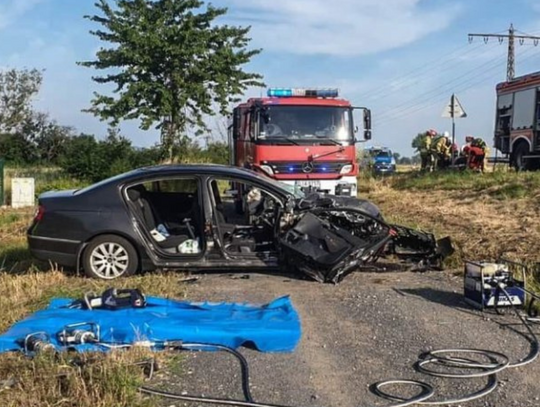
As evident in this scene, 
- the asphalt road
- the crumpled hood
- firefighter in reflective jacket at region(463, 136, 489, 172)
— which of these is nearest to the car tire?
the asphalt road

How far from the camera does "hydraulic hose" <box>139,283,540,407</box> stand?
4309 millimetres

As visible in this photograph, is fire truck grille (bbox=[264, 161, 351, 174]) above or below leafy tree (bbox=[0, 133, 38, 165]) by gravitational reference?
below

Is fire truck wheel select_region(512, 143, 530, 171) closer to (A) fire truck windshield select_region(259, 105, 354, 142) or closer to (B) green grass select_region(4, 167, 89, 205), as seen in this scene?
(A) fire truck windshield select_region(259, 105, 354, 142)

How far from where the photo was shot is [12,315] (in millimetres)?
6117

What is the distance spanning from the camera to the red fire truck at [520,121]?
72.3 feet

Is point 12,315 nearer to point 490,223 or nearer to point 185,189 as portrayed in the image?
point 185,189

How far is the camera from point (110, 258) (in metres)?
8.21

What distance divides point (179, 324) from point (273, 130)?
8.50m

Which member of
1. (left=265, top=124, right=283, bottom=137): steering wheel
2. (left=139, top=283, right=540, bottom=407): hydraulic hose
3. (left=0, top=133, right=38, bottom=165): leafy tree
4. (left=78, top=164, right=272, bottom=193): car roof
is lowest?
(left=139, top=283, right=540, bottom=407): hydraulic hose

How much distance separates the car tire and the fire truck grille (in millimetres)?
5889

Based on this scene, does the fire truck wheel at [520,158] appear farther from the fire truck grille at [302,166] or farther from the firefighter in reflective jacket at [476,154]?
the fire truck grille at [302,166]

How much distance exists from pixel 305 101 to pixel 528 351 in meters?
9.28

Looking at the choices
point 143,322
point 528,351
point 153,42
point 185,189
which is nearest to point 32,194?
point 153,42

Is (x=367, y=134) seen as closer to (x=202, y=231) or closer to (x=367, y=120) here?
(x=367, y=120)
